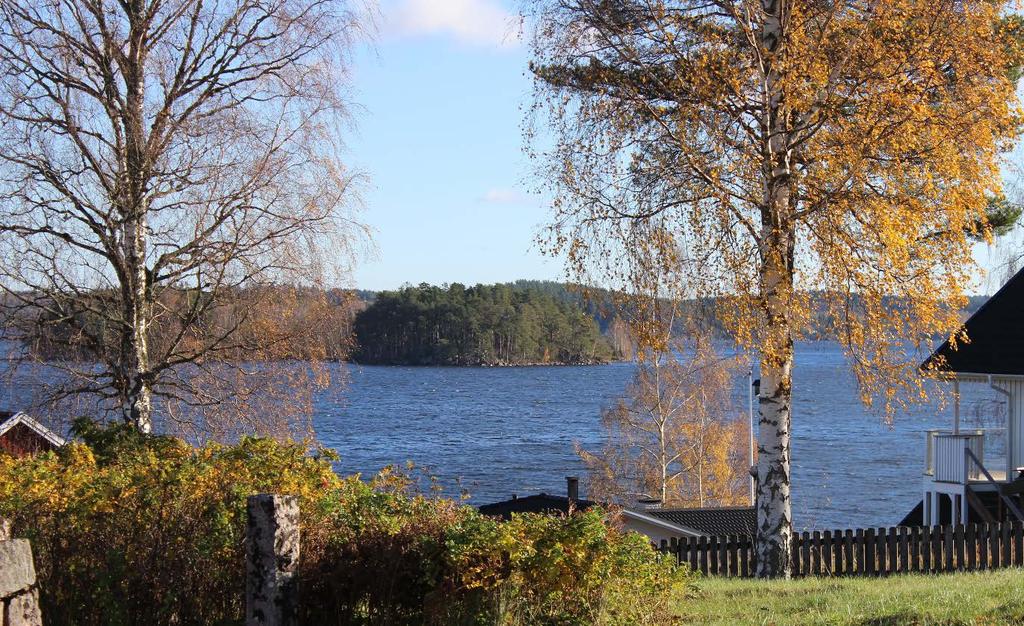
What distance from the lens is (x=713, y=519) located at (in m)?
29.2

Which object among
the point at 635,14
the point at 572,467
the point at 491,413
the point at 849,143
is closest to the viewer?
the point at 849,143

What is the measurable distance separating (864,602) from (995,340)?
1725cm

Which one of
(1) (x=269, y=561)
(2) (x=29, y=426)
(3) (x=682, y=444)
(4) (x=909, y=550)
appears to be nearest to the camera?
(1) (x=269, y=561)

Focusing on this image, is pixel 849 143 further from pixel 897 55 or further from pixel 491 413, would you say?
pixel 491 413

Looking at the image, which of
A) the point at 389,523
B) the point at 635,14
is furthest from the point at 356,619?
the point at 635,14

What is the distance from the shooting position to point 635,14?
44.7 feet

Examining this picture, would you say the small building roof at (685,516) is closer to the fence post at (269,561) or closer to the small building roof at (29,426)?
the small building roof at (29,426)

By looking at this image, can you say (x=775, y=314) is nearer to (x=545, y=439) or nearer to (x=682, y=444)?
(x=682, y=444)

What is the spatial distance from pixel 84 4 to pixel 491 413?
8212 centimetres

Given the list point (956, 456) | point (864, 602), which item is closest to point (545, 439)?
point (956, 456)

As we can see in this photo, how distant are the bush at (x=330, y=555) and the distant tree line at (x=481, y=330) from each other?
140680 millimetres

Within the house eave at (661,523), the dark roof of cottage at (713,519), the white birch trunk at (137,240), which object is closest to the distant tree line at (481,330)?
the dark roof of cottage at (713,519)

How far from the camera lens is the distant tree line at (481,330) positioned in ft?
504

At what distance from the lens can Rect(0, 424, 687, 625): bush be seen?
7727 mm
